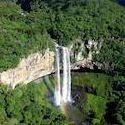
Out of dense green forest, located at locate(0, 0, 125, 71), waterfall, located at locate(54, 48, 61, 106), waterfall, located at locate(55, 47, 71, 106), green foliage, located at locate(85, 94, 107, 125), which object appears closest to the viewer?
dense green forest, located at locate(0, 0, 125, 71)

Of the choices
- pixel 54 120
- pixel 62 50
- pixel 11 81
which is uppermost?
pixel 62 50

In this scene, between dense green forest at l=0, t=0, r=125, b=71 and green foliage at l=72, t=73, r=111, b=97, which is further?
green foliage at l=72, t=73, r=111, b=97

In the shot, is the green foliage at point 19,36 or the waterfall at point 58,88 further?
the waterfall at point 58,88

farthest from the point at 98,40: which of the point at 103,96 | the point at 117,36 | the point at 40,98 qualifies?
the point at 40,98

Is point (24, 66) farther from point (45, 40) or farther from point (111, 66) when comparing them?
point (111, 66)

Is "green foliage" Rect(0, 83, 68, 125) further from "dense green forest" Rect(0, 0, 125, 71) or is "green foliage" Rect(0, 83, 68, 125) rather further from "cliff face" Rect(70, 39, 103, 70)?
"cliff face" Rect(70, 39, 103, 70)

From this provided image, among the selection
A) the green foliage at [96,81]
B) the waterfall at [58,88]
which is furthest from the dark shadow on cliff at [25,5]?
the waterfall at [58,88]

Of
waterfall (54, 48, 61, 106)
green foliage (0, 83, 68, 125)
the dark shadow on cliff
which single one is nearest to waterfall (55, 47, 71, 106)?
waterfall (54, 48, 61, 106)

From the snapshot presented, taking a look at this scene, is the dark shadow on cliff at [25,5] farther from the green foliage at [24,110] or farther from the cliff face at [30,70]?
the green foliage at [24,110]

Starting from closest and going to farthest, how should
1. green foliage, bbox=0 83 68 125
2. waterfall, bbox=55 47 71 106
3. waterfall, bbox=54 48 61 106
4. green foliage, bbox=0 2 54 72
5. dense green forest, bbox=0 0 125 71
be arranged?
green foliage, bbox=0 83 68 125 → green foliage, bbox=0 2 54 72 → dense green forest, bbox=0 0 125 71 → waterfall, bbox=54 48 61 106 → waterfall, bbox=55 47 71 106
